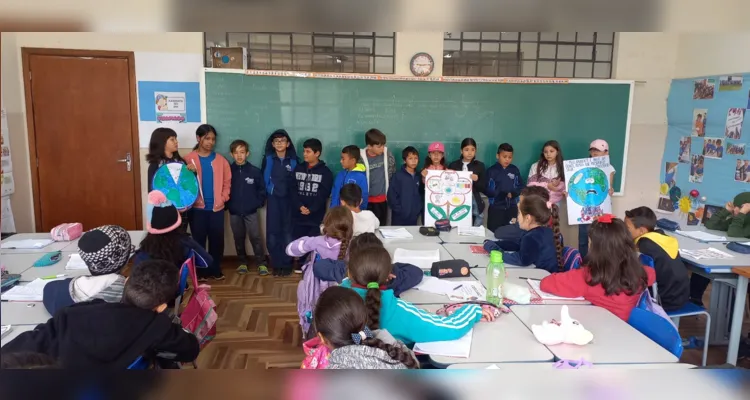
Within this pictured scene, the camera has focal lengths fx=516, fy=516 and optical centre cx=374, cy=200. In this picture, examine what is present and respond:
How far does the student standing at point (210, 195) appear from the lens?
470cm

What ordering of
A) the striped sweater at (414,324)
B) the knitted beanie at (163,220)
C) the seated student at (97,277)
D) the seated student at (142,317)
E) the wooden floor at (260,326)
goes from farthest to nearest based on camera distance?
the wooden floor at (260,326) < the knitted beanie at (163,220) < the seated student at (97,277) < the striped sweater at (414,324) < the seated student at (142,317)

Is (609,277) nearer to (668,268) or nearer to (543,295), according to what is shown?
(543,295)

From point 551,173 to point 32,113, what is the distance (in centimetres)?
499

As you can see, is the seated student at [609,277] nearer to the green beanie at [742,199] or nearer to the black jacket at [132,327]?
the black jacket at [132,327]

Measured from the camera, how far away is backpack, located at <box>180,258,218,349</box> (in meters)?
2.52

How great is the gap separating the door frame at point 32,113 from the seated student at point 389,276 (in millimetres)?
3114

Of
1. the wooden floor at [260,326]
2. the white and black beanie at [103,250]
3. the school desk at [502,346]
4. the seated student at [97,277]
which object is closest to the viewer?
the school desk at [502,346]

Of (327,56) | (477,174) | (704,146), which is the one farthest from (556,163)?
(327,56)

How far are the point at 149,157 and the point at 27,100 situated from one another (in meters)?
1.45

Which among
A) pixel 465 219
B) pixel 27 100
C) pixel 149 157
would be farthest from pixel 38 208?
pixel 465 219

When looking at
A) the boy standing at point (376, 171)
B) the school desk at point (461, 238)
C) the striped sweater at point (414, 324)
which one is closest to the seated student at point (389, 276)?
the striped sweater at point (414, 324)

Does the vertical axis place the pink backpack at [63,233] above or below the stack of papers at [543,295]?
above

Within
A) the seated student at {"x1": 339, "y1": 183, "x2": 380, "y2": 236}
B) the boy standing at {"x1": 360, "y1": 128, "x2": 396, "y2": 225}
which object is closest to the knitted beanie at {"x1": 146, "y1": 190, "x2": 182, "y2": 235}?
the seated student at {"x1": 339, "y1": 183, "x2": 380, "y2": 236}

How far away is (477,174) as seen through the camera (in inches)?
195
